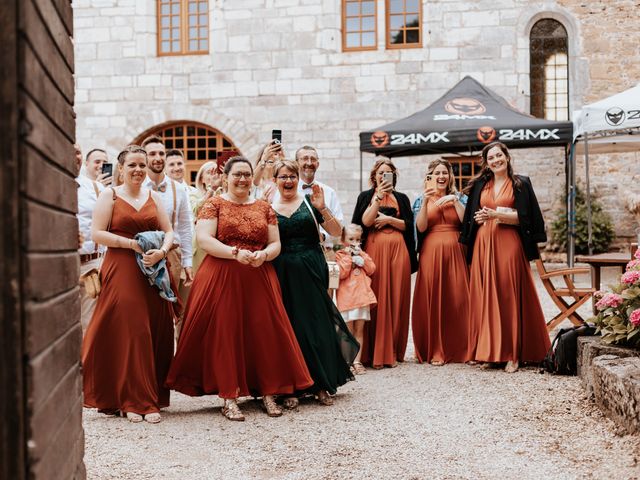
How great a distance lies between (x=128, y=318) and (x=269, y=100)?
42.2 feet

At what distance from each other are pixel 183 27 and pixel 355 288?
12.3 metres

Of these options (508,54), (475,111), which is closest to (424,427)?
(475,111)

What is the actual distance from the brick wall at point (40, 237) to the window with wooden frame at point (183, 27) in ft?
52.8

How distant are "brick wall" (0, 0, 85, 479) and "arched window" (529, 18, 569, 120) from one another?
15842mm

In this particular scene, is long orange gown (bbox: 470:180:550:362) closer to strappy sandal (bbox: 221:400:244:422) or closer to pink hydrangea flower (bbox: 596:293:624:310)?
pink hydrangea flower (bbox: 596:293:624:310)

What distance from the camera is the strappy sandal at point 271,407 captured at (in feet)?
19.1

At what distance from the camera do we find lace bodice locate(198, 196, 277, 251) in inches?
230

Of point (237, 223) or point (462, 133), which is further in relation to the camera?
point (462, 133)

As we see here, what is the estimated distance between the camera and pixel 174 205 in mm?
6938

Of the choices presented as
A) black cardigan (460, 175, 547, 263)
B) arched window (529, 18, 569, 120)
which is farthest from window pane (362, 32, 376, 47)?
black cardigan (460, 175, 547, 263)

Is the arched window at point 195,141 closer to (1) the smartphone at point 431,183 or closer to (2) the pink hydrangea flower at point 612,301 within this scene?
(1) the smartphone at point 431,183

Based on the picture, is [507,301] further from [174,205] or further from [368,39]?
[368,39]

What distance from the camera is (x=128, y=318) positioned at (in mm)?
5656

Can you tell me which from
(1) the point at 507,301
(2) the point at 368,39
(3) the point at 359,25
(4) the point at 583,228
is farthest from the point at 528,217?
(3) the point at 359,25
